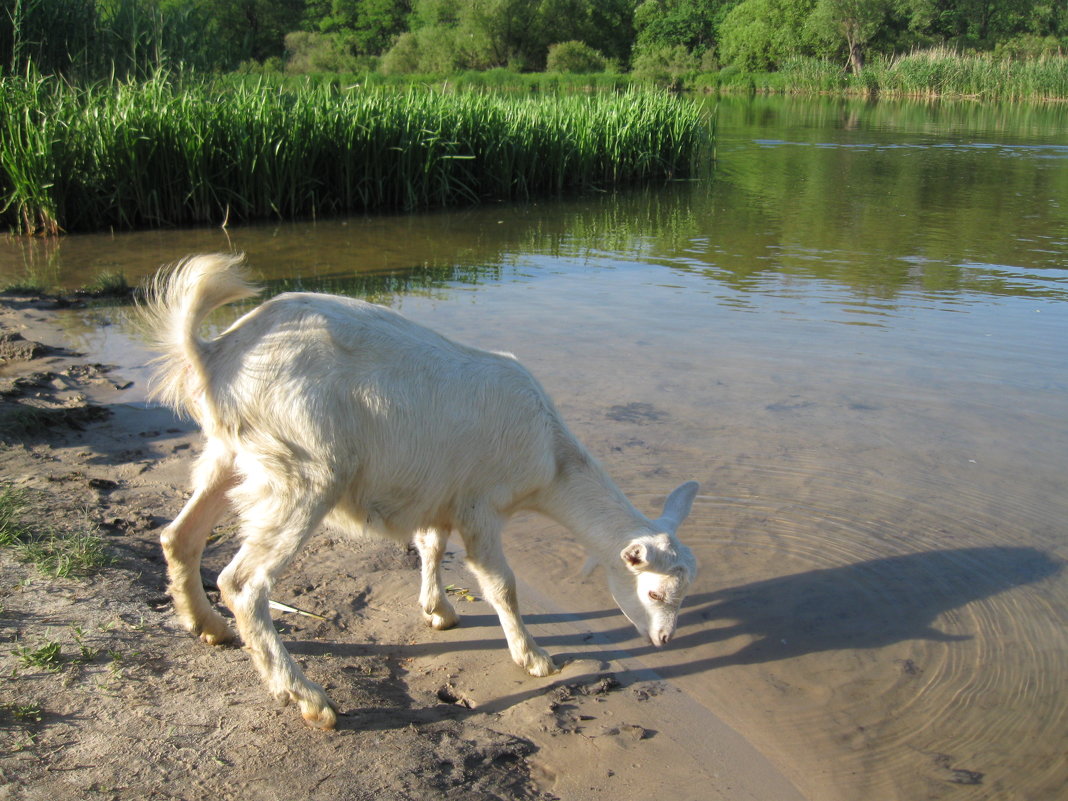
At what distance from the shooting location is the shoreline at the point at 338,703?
9.80ft

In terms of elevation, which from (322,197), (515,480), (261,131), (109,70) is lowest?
(515,480)

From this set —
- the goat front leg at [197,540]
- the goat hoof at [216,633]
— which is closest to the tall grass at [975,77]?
the goat front leg at [197,540]

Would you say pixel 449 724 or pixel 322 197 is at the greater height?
pixel 322 197

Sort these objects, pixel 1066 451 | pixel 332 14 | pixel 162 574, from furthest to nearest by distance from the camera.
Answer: pixel 332 14 → pixel 1066 451 → pixel 162 574

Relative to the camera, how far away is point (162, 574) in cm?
432

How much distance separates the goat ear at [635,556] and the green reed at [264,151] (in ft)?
38.3

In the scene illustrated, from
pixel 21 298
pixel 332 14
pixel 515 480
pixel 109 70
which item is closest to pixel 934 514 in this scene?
pixel 515 480

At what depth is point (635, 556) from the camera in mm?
3826

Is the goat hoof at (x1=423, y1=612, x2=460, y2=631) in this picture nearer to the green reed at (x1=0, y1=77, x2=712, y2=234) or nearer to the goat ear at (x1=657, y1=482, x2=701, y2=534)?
the goat ear at (x1=657, y1=482, x2=701, y2=534)

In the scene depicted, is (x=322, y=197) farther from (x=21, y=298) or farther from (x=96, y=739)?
(x=96, y=739)

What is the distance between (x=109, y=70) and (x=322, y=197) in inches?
226

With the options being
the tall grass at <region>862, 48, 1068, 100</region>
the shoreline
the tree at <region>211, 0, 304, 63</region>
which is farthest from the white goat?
the tall grass at <region>862, 48, 1068, 100</region>

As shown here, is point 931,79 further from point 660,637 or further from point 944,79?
point 660,637

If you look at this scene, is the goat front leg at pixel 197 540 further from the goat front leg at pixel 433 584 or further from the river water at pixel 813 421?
Result: the river water at pixel 813 421
